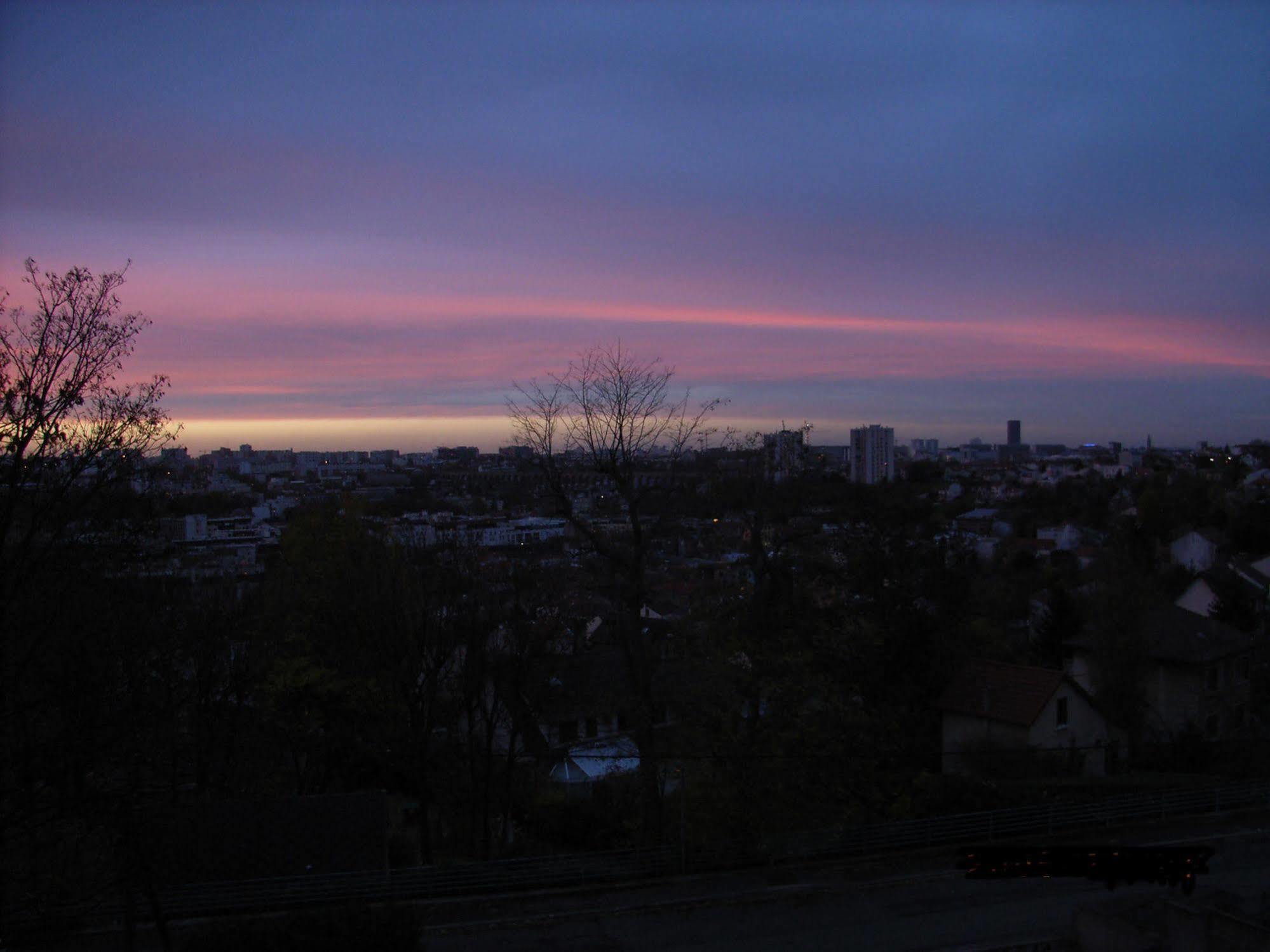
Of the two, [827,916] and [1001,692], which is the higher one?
[1001,692]

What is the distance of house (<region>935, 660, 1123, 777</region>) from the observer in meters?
14.4

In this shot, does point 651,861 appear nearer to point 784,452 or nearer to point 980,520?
point 784,452

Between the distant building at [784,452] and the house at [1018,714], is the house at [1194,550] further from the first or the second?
the distant building at [784,452]

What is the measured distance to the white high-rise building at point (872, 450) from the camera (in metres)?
82.9

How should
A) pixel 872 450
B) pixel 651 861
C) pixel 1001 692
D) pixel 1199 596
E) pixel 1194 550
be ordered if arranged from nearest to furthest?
pixel 651 861 < pixel 1001 692 < pixel 1199 596 < pixel 1194 550 < pixel 872 450

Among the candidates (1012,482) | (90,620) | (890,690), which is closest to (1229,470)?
(1012,482)

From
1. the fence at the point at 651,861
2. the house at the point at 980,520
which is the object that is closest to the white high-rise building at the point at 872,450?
the house at the point at 980,520

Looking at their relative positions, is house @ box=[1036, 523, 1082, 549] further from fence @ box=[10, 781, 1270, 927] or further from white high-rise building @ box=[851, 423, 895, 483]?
fence @ box=[10, 781, 1270, 927]

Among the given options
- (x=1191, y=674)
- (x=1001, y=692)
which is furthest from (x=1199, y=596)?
(x=1001, y=692)

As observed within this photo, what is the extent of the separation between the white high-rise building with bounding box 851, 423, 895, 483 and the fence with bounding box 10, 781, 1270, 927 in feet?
237

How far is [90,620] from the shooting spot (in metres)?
5.45

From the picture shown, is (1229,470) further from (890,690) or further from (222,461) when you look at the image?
(222,461)

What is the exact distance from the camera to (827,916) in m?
7.75

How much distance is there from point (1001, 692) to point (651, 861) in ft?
28.0
